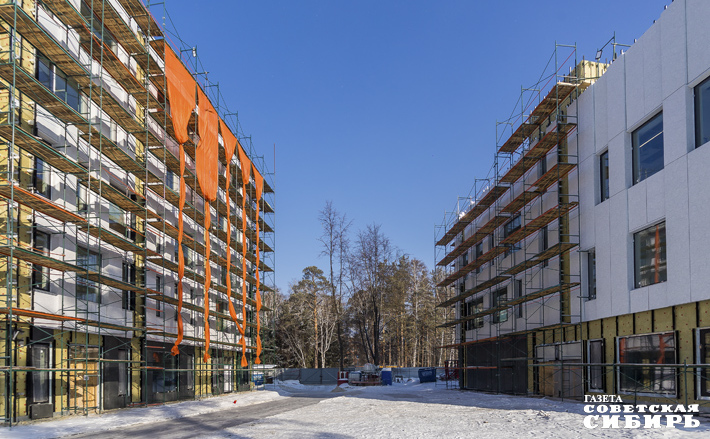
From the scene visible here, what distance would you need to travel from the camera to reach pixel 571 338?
2592 cm

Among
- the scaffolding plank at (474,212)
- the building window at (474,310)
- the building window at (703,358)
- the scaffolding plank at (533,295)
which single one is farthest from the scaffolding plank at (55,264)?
the building window at (474,310)

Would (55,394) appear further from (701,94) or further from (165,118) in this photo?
(701,94)

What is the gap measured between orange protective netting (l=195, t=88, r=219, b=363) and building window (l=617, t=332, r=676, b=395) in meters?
19.2

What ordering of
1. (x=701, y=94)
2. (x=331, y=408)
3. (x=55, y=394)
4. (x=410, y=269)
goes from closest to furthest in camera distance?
1. (x=701, y=94)
2. (x=55, y=394)
3. (x=331, y=408)
4. (x=410, y=269)

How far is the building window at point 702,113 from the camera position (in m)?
17.5

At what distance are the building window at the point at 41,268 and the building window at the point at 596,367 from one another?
2006 centimetres

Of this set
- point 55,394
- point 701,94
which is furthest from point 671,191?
point 55,394

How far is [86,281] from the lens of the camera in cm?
2211

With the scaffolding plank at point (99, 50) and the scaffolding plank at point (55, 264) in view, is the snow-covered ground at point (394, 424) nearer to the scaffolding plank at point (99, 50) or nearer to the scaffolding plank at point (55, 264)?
the scaffolding plank at point (55, 264)

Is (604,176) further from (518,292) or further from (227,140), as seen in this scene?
(227,140)

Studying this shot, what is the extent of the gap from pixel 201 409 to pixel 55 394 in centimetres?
598

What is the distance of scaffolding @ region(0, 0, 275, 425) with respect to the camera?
60.3 feet

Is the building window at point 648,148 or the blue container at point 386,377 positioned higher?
the building window at point 648,148

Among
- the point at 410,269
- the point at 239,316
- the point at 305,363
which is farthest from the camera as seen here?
the point at 410,269
